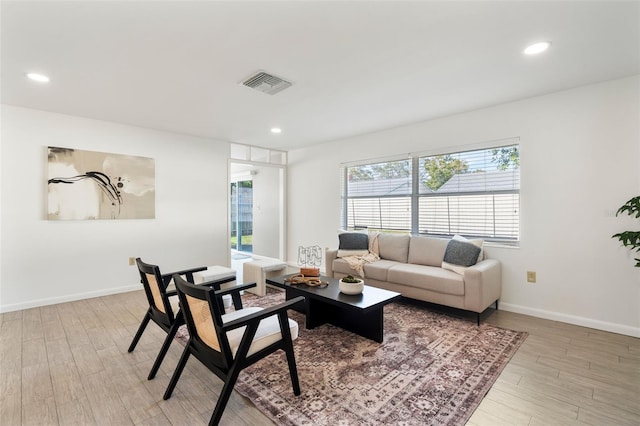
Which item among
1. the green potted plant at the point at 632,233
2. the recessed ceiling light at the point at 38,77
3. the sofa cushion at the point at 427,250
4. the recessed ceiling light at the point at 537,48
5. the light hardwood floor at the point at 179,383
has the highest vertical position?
the recessed ceiling light at the point at 537,48

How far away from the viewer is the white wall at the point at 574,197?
110 inches

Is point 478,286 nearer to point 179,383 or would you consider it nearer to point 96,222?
point 179,383

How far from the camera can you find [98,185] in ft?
13.1

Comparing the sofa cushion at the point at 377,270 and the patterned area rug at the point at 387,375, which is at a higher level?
the sofa cushion at the point at 377,270

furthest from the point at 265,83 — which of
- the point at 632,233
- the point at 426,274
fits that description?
the point at 632,233

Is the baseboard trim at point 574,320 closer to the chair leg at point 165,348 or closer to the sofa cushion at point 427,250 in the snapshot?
the sofa cushion at point 427,250

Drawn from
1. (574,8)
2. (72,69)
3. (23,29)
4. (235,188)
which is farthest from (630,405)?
(235,188)

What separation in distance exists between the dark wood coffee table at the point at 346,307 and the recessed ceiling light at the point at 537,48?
7.53 ft

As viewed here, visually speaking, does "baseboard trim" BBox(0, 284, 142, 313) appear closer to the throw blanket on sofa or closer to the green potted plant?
the throw blanket on sofa

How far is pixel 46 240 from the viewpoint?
12.1ft

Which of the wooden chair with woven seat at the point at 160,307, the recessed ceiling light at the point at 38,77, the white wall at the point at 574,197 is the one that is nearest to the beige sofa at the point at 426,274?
the white wall at the point at 574,197

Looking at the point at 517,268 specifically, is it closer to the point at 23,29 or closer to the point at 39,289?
the point at 23,29

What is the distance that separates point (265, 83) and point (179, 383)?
264 centimetres

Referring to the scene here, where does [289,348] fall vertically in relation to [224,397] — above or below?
above
